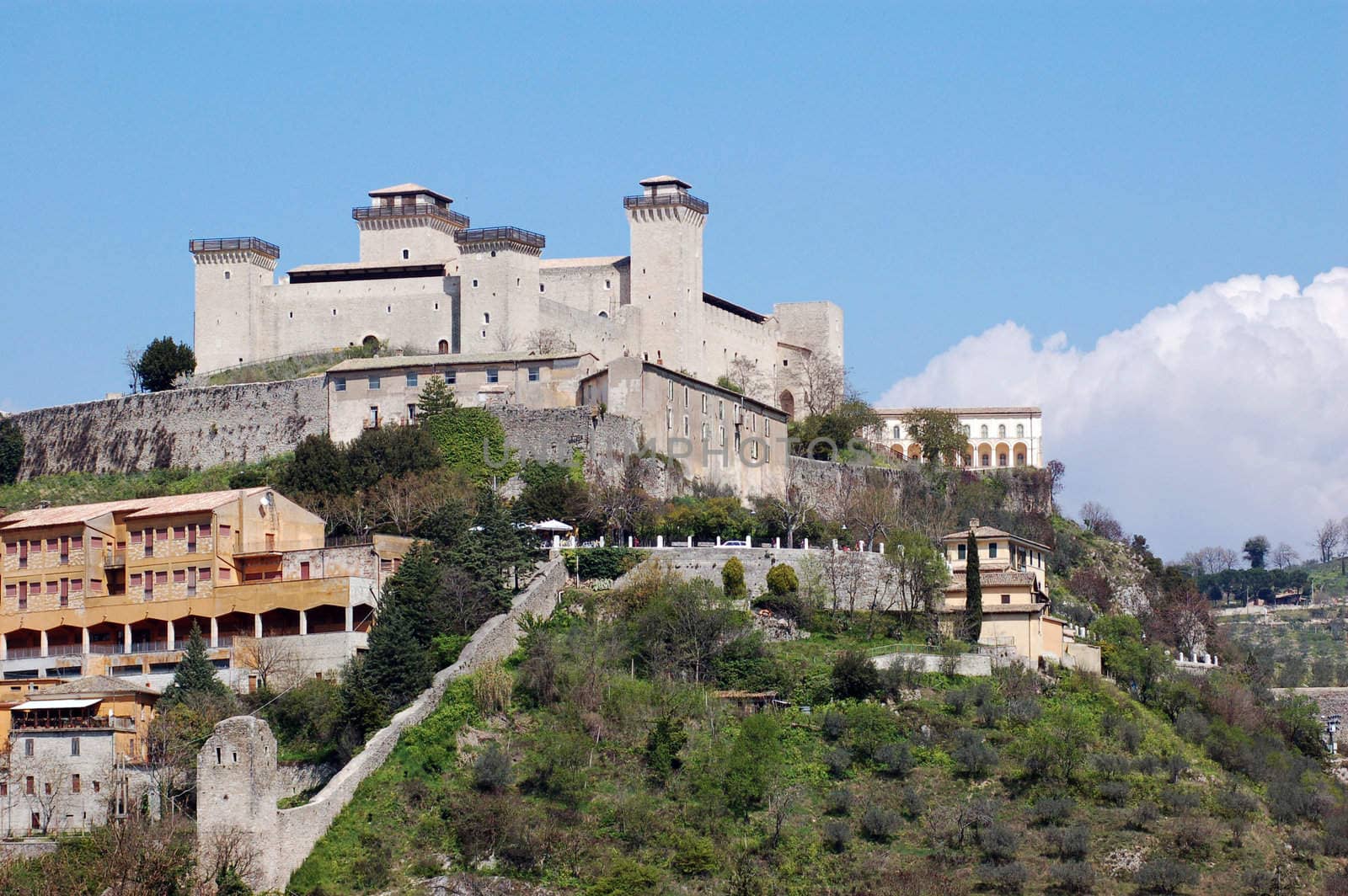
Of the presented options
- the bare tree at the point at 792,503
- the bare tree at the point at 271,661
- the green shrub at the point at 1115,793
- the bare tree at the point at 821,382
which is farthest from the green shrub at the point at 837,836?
the bare tree at the point at 821,382

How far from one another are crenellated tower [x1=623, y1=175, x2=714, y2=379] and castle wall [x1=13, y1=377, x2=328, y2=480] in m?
16.4

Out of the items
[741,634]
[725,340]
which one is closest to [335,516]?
[741,634]

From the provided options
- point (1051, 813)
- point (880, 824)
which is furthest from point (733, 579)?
point (1051, 813)

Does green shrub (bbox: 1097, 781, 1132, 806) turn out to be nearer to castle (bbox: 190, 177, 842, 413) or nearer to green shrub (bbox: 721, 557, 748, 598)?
green shrub (bbox: 721, 557, 748, 598)

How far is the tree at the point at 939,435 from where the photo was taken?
100188mm

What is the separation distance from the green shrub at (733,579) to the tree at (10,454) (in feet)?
115

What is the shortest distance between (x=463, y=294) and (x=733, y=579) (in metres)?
28.4

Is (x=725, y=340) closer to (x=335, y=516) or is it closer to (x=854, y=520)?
(x=854, y=520)

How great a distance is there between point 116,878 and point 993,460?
7026 cm

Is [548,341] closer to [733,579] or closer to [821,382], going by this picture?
[821,382]

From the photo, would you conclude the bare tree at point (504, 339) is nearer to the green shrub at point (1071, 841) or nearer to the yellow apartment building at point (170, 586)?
the yellow apartment building at point (170, 586)

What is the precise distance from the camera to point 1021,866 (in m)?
51.2

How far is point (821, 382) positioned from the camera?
104312 millimetres

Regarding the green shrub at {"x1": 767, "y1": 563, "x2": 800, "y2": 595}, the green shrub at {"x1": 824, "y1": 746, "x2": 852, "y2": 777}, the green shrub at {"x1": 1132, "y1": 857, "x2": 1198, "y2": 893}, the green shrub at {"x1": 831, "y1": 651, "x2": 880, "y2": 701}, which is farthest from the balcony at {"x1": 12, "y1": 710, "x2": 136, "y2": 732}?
the green shrub at {"x1": 1132, "y1": 857, "x2": 1198, "y2": 893}
